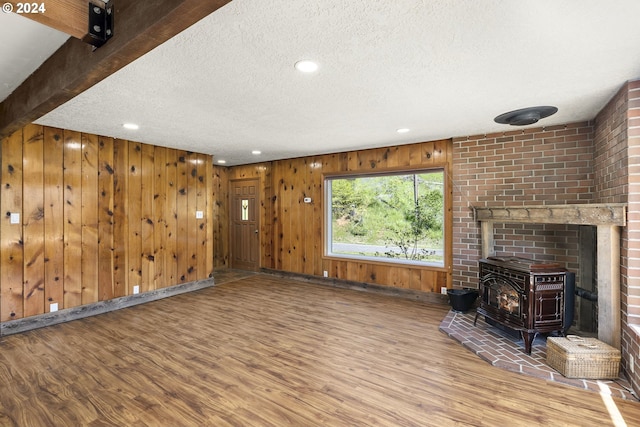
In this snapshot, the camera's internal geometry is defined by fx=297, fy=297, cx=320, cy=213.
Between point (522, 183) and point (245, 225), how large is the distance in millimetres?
5394

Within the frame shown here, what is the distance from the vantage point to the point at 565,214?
→ 2826mm

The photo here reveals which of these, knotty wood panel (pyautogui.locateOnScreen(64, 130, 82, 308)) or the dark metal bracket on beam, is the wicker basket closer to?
the dark metal bracket on beam

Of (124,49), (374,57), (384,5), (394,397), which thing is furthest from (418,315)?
(124,49)

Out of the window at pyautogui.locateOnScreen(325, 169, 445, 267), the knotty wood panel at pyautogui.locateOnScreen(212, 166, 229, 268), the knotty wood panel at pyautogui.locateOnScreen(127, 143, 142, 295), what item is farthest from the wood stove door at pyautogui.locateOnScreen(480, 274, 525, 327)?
the knotty wood panel at pyautogui.locateOnScreen(212, 166, 229, 268)

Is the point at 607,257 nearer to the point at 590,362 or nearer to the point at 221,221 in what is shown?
the point at 590,362

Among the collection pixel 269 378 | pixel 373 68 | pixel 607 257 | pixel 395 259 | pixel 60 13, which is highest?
pixel 373 68

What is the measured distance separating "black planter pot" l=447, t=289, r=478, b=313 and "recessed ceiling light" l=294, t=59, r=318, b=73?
11.0 ft

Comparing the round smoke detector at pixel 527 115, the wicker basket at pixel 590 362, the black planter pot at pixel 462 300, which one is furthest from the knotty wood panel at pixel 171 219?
the wicker basket at pixel 590 362

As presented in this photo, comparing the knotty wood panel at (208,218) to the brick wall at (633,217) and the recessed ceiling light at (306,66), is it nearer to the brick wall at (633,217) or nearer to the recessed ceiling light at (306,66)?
the recessed ceiling light at (306,66)

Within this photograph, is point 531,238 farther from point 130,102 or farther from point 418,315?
point 130,102

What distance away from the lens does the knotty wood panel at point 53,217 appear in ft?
12.1

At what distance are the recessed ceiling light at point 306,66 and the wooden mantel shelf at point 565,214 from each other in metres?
2.60

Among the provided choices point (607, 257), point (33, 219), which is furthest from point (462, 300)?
point (33, 219)

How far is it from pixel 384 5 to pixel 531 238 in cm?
354
